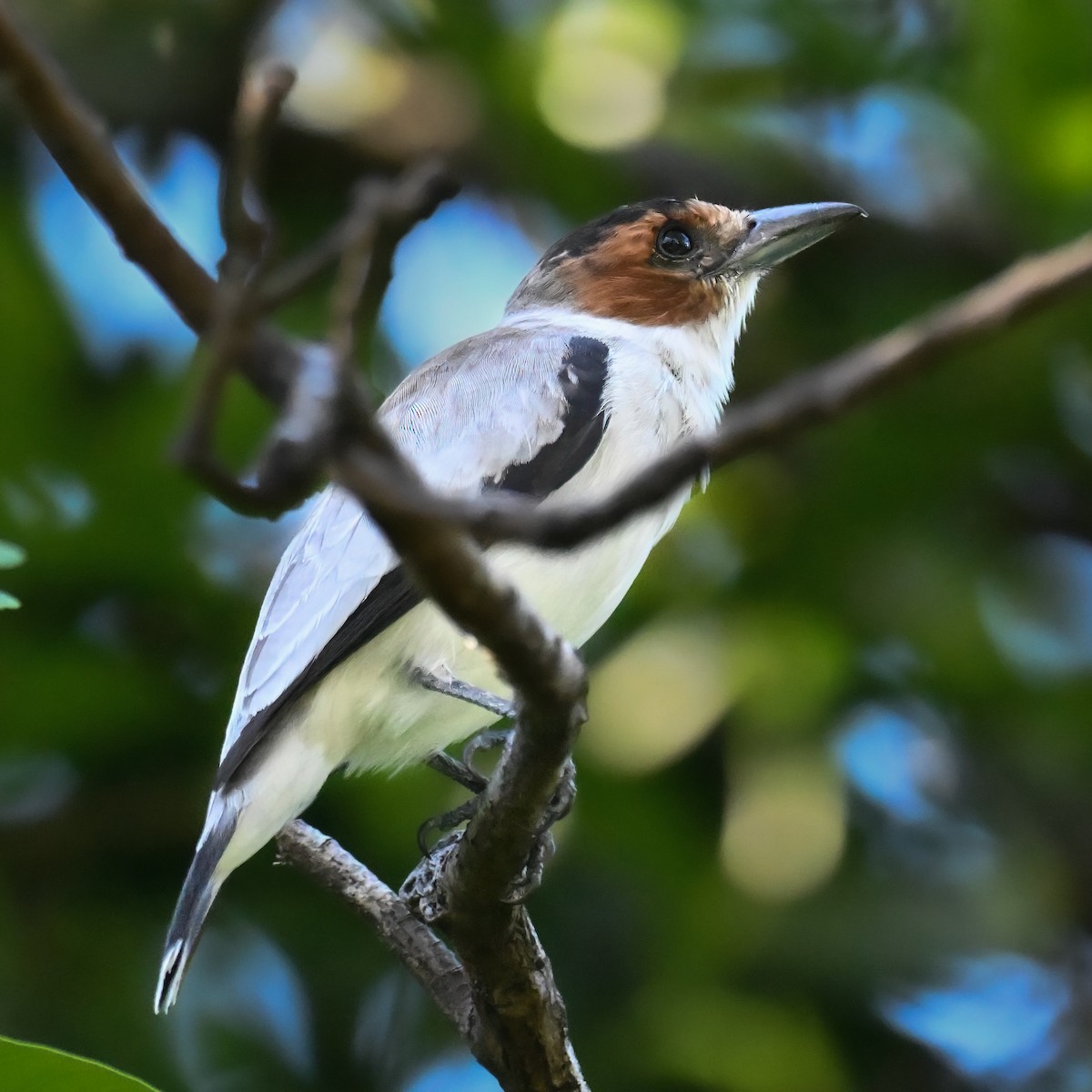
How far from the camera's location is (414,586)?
3.62 metres

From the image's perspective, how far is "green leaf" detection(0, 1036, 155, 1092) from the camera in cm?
242

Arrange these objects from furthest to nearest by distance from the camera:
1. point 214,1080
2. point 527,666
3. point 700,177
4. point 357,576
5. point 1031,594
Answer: point 700,177
point 1031,594
point 214,1080
point 357,576
point 527,666

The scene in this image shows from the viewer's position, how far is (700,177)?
21.6 feet

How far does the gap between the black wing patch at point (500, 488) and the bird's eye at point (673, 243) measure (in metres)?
0.95

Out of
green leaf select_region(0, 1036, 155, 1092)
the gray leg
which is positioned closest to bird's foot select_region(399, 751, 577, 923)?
the gray leg

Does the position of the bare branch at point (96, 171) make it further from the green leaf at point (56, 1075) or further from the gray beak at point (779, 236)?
the gray beak at point (779, 236)

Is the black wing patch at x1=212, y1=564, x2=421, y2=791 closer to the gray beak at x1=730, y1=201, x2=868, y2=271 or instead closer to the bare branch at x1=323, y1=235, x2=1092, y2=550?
the gray beak at x1=730, y1=201, x2=868, y2=271

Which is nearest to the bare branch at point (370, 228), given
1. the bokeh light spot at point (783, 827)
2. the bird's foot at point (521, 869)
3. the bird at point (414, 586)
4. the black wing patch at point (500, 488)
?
the bird's foot at point (521, 869)

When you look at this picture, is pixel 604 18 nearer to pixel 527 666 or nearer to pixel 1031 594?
pixel 1031 594

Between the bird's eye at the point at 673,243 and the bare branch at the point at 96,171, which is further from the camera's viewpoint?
the bird's eye at the point at 673,243

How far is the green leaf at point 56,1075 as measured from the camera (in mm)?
2422

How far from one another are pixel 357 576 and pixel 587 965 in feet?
6.45

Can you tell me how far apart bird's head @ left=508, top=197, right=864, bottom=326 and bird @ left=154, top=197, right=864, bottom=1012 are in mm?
315

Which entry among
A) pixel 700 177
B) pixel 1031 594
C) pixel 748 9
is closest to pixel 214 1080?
pixel 1031 594
